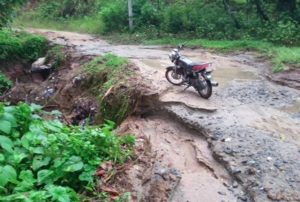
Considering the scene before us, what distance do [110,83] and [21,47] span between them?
4752mm

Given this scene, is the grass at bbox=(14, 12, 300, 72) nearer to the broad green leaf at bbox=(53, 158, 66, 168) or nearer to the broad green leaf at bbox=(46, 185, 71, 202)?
the broad green leaf at bbox=(53, 158, 66, 168)

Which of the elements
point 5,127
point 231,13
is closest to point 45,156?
point 5,127

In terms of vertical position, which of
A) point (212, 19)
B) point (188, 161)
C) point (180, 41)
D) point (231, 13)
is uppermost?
point (231, 13)

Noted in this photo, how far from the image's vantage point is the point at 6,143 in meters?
3.88

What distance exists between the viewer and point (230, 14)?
14.7 m

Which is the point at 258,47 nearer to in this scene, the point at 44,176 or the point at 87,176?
the point at 87,176

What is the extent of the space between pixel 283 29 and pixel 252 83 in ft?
16.0

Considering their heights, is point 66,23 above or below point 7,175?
below

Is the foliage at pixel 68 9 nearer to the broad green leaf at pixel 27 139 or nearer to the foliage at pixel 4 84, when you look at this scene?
the foliage at pixel 4 84

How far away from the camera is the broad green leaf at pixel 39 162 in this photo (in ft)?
13.1

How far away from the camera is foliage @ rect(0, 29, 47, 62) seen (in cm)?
1185

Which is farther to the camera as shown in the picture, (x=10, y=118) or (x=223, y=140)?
(x=223, y=140)

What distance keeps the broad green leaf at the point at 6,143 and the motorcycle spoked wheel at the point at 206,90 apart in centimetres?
424

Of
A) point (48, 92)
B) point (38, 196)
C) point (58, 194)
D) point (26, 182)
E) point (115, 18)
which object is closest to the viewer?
point (38, 196)
